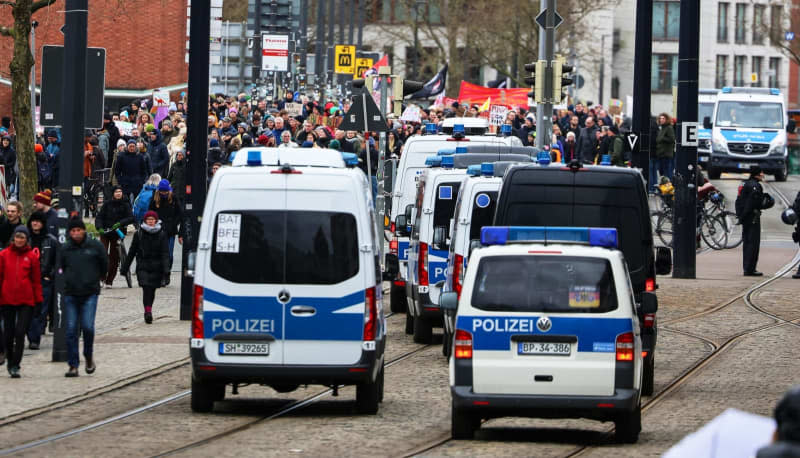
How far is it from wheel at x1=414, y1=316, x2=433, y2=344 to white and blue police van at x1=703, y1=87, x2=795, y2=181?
111 ft

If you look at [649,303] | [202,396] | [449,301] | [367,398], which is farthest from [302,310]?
[649,303]

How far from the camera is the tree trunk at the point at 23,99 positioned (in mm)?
24812

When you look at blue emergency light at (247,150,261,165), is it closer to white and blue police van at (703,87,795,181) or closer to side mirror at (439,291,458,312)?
side mirror at (439,291,458,312)

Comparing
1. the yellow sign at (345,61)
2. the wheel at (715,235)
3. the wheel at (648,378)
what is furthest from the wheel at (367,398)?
the yellow sign at (345,61)

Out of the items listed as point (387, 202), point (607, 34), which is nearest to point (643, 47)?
point (387, 202)

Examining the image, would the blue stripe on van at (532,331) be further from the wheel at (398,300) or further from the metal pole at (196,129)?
the wheel at (398,300)

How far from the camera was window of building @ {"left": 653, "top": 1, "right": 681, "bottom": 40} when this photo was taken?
117938mm

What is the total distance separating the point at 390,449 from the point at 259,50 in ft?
111

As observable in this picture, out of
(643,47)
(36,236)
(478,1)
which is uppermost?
(478,1)

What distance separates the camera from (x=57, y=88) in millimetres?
18625

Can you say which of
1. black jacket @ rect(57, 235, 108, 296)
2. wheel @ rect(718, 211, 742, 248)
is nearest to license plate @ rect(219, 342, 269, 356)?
black jacket @ rect(57, 235, 108, 296)

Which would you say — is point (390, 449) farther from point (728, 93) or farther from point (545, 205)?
point (728, 93)

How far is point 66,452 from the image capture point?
478 inches

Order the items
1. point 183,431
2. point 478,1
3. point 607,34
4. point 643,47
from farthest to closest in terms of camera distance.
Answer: point 607,34, point 478,1, point 643,47, point 183,431
